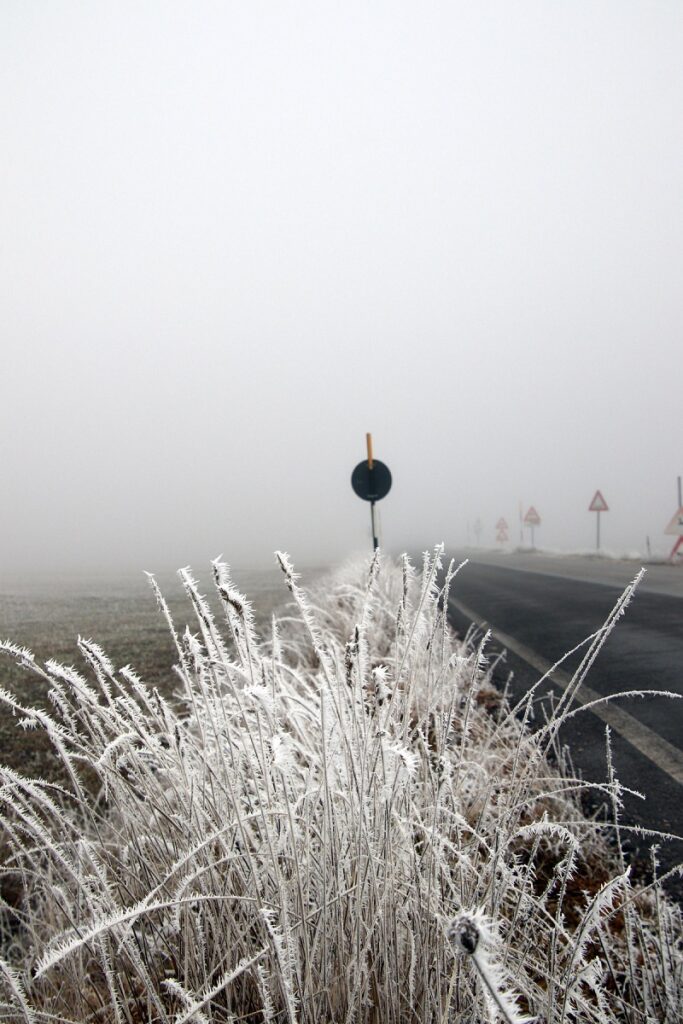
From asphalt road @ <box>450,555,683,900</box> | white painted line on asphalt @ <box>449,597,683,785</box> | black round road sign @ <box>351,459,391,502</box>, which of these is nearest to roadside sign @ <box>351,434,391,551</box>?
black round road sign @ <box>351,459,391,502</box>

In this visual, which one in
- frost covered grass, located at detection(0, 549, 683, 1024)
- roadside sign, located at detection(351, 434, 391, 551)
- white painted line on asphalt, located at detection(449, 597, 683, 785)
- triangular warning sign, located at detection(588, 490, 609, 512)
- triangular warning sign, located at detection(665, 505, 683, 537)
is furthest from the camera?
triangular warning sign, located at detection(588, 490, 609, 512)

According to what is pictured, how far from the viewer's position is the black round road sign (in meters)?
10.5

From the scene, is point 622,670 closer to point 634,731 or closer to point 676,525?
point 634,731

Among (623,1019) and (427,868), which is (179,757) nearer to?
(427,868)

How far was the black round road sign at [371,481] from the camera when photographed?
34.3 ft

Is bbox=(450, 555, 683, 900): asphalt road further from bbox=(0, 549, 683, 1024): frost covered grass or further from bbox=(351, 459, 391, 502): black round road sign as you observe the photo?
bbox=(351, 459, 391, 502): black round road sign

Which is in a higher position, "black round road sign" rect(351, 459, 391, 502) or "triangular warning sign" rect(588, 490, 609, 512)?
"black round road sign" rect(351, 459, 391, 502)

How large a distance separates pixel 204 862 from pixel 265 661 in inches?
23.1

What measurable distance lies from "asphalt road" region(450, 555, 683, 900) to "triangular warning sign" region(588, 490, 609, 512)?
37.0 ft

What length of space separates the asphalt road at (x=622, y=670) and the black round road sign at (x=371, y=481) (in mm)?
2063

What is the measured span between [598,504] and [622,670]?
19.4 meters

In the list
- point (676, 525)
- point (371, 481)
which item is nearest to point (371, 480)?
point (371, 481)

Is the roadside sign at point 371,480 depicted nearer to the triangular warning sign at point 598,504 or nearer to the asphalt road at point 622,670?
the asphalt road at point 622,670

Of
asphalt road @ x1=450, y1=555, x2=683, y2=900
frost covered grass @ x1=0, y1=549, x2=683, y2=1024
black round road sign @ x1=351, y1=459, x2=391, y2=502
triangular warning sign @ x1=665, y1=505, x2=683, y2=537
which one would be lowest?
asphalt road @ x1=450, y1=555, x2=683, y2=900
